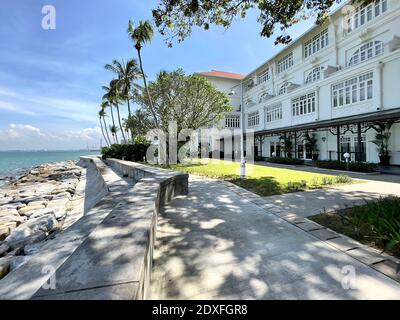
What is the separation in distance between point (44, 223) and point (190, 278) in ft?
22.0

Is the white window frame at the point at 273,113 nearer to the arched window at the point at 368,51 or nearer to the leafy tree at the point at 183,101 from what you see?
the arched window at the point at 368,51

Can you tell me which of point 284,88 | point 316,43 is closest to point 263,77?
point 284,88

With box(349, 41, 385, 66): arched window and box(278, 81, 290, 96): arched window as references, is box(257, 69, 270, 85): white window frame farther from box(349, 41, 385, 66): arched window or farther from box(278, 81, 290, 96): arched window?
box(349, 41, 385, 66): arched window

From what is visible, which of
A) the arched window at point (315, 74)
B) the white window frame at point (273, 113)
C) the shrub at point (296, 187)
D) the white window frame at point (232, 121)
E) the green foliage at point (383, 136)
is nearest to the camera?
the shrub at point (296, 187)

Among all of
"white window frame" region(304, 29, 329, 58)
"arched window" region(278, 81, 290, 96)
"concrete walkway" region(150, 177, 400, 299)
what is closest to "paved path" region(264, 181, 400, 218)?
"concrete walkway" region(150, 177, 400, 299)

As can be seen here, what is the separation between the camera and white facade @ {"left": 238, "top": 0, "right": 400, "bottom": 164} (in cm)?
1789

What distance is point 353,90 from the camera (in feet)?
67.0

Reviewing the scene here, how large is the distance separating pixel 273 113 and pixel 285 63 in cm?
690

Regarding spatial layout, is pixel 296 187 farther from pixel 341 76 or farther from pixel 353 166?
pixel 341 76

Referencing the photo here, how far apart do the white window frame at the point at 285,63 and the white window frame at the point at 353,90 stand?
10322mm

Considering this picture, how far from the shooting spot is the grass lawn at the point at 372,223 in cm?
421

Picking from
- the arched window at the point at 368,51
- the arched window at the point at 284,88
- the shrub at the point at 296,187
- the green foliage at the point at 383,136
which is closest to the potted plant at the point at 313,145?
the green foliage at the point at 383,136

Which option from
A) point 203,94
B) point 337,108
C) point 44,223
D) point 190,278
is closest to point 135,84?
point 203,94

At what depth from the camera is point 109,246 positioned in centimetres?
290
